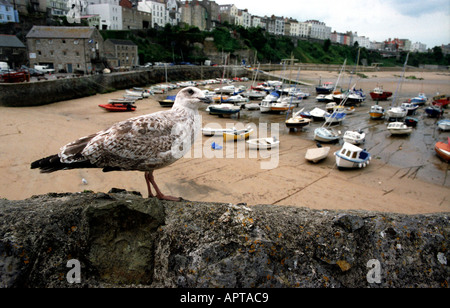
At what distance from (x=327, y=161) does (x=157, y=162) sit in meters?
15.6

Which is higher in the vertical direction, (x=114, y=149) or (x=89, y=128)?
Result: (x=114, y=149)

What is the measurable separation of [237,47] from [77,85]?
223ft

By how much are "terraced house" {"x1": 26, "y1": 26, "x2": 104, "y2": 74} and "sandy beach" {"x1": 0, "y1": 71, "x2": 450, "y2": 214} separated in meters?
29.6

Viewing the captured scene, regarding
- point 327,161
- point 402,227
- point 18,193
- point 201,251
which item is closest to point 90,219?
point 201,251

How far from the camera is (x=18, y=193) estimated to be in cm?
1061

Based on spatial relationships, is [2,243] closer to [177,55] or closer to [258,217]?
[258,217]

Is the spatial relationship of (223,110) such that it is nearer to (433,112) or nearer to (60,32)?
(433,112)

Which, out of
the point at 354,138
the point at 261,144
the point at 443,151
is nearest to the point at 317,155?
the point at 261,144

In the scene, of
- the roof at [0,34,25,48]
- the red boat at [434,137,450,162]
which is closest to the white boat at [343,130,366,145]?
the red boat at [434,137,450,162]

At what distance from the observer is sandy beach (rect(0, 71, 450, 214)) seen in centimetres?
1153

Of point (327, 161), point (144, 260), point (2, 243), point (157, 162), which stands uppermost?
point (157, 162)

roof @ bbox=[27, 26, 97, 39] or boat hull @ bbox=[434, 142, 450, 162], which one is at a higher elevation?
roof @ bbox=[27, 26, 97, 39]

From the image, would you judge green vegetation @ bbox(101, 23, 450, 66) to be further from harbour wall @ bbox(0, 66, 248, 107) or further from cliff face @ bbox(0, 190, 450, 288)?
cliff face @ bbox(0, 190, 450, 288)

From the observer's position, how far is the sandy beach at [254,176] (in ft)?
37.8
